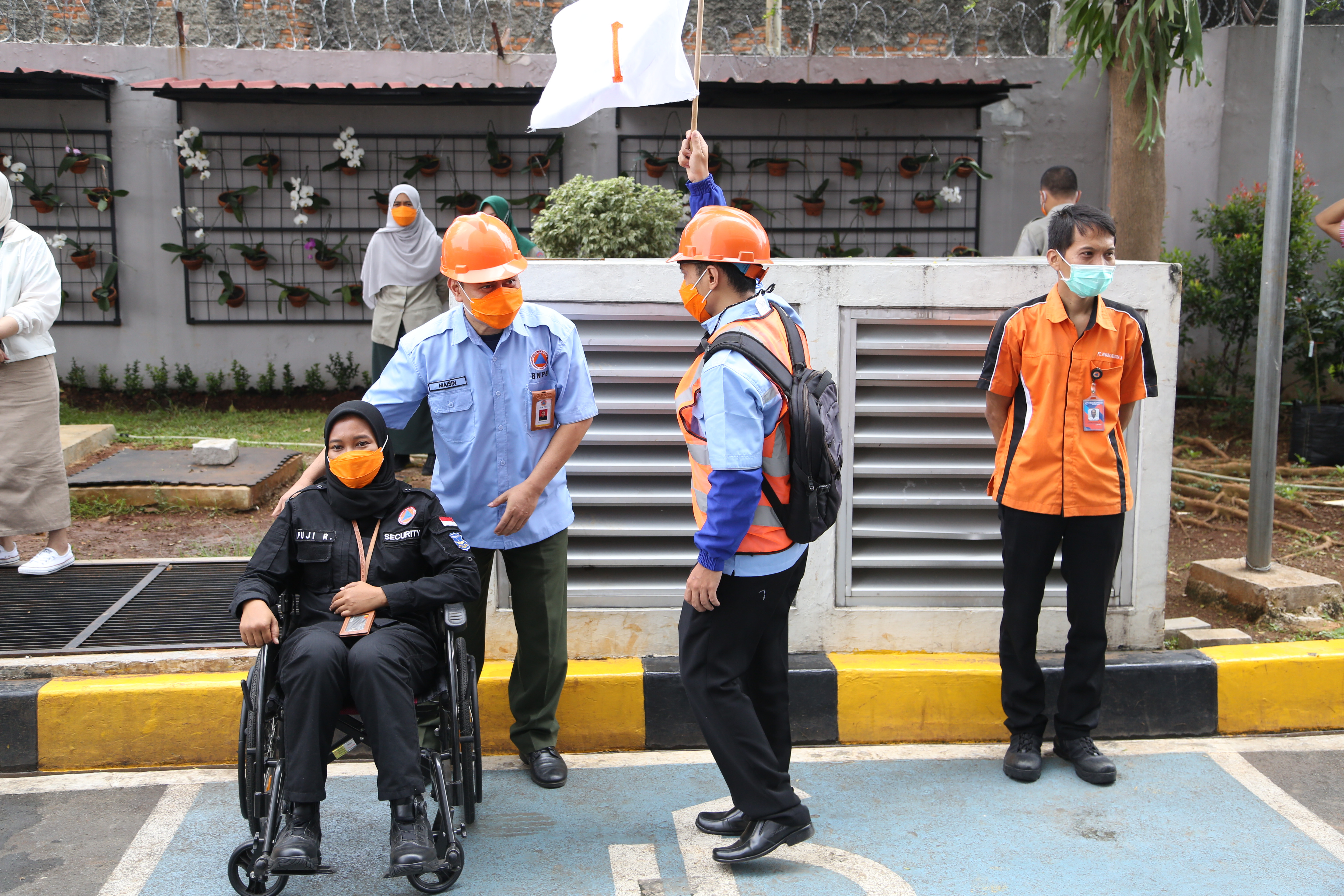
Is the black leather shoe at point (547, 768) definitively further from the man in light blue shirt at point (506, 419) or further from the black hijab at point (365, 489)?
the black hijab at point (365, 489)

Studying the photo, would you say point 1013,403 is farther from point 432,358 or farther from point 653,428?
point 432,358

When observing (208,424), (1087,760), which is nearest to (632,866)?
(1087,760)

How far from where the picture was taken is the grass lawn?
28.2 feet

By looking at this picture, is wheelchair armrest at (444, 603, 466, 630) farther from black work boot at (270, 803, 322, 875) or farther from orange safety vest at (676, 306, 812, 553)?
orange safety vest at (676, 306, 812, 553)

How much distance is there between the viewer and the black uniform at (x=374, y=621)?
3.02 meters

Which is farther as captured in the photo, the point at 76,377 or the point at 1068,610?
the point at 76,377

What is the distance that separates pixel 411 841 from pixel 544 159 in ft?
27.2

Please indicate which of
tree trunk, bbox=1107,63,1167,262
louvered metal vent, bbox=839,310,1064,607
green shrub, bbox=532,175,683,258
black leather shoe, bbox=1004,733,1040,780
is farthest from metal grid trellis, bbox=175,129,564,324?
black leather shoe, bbox=1004,733,1040,780

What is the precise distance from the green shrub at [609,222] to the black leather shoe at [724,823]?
93.5 inches

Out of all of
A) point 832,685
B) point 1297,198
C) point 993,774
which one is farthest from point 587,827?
point 1297,198

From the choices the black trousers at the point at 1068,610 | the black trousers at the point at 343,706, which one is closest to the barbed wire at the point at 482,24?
the black trousers at the point at 1068,610

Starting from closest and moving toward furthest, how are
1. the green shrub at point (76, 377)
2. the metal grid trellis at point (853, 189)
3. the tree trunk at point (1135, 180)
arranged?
the tree trunk at point (1135, 180) < the green shrub at point (76, 377) < the metal grid trellis at point (853, 189)

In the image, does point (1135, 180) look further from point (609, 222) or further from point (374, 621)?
point (374, 621)

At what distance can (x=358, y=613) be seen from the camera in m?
3.29
